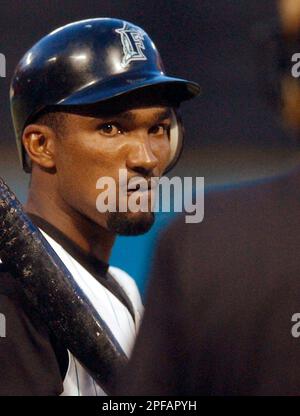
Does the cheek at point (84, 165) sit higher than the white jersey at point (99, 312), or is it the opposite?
the cheek at point (84, 165)

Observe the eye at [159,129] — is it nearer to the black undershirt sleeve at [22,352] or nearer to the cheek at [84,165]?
the cheek at [84,165]

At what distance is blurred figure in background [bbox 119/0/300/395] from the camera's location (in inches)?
40.1

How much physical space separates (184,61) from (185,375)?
122cm

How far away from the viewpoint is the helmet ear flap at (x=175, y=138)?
1.94m

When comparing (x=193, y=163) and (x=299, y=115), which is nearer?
(x=299, y=115)

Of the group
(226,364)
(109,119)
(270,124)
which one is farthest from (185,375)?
(270,124)

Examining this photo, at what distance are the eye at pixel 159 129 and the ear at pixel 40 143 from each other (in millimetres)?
201

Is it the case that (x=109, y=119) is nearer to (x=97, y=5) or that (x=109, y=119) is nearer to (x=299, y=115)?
(x=97, y=5)

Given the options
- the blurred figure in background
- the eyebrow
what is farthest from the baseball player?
the blurred figure in background

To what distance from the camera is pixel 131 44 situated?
74.0 inches

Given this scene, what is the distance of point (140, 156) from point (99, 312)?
324 mm

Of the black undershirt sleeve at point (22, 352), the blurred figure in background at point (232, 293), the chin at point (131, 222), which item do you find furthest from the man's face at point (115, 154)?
the blurred figure in background at point (232, 293)

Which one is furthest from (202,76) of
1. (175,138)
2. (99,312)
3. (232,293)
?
(232,293)

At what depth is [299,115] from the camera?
4.14 feet
